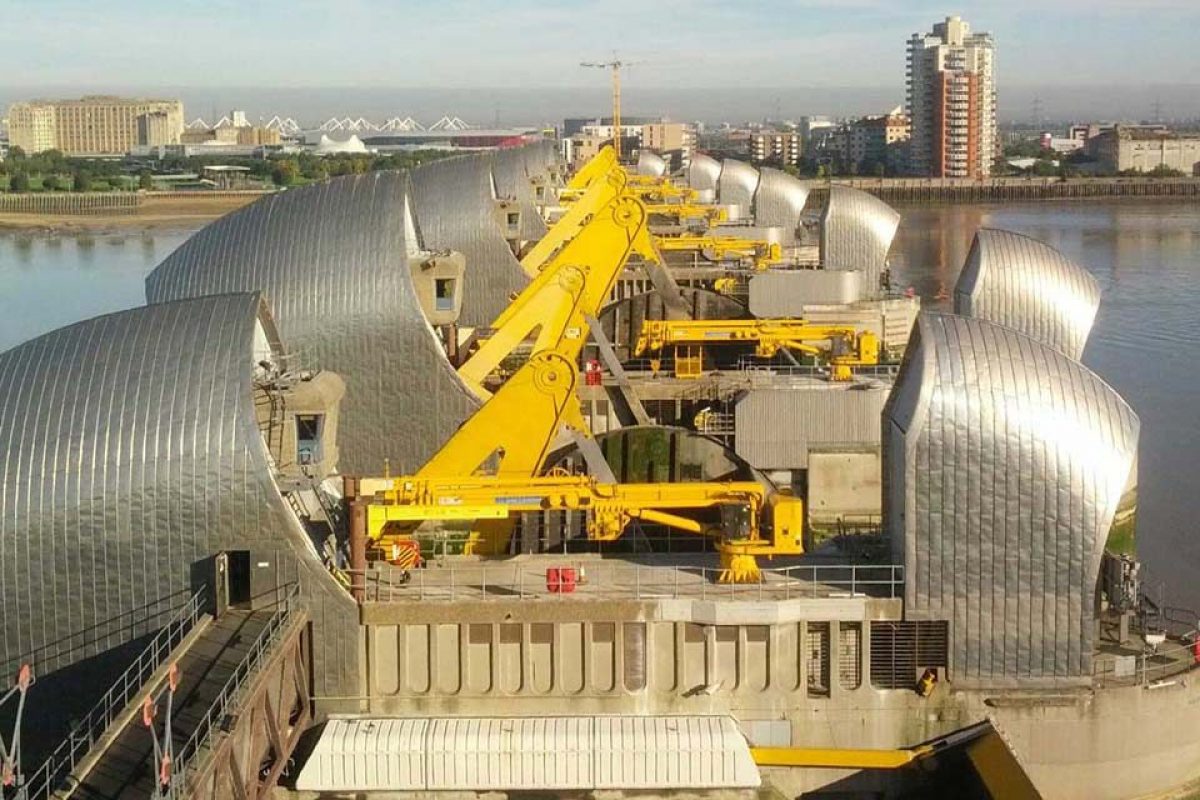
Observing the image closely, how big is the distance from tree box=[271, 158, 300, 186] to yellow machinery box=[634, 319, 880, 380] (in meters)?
103

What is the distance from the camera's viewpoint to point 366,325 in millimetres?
26750

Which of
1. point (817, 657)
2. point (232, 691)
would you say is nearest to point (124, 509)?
point (232, 691)

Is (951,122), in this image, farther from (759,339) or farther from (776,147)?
(759,339)

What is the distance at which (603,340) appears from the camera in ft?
95.6

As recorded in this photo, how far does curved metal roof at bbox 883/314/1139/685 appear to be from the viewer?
17656 mm

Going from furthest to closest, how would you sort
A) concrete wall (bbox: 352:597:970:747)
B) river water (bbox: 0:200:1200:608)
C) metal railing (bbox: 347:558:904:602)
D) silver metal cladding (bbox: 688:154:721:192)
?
1. silver metal cladding (bbox: 688:154:721:192)
2. river water (bbox: 0:200:1200:608)
3. metal railing (bbox: 347:558:904:602)
4. concrete wall (bbox: 352:597:970:747)

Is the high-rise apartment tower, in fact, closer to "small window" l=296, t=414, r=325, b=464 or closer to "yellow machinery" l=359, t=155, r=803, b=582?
"yellow machinery" l=359, t=155, r=803, b=582

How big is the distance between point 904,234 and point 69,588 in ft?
266

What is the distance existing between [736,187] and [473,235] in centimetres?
2996

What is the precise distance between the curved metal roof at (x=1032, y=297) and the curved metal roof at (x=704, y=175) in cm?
3810

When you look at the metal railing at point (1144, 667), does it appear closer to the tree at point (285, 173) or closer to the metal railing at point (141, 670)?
the metal railing at point (141, 670)

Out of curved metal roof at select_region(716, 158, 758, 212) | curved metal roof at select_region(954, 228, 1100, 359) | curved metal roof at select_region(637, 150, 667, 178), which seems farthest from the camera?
curved metal roof at select_region(637, 150, 667, 178)

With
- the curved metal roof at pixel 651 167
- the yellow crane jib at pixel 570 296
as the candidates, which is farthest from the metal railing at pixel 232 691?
the curved metal roof at pixel 651 167

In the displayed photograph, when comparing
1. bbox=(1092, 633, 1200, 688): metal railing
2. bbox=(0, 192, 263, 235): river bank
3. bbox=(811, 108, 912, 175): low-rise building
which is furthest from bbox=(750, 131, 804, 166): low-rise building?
bbox=(1092, 633, 1200, 688): metal railing
